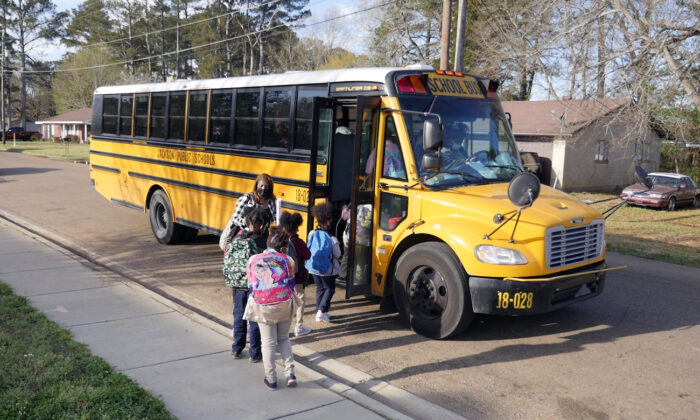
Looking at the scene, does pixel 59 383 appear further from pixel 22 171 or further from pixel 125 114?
pixel 22 171

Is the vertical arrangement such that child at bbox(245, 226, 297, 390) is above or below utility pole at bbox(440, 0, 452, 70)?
below

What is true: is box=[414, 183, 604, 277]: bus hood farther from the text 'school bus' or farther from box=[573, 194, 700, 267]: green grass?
box=[573, 194, 700, 267]: green grass

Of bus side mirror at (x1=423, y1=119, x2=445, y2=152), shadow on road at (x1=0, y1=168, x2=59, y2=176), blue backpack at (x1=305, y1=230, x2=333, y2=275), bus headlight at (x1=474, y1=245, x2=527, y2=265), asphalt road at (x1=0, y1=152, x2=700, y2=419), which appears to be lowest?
asphalt road at (x1=0, y1=152, x2=700, y2=419)

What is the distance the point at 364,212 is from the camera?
6.62 m

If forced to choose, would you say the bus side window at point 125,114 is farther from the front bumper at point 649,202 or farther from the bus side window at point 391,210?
the front bumper at point 649,202

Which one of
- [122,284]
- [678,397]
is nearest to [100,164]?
[122,284]

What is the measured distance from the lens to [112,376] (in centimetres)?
476

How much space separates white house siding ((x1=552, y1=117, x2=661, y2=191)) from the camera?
2841 cm

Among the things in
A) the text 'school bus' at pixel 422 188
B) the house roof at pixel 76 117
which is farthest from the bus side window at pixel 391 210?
the house roof at pixel 76 117

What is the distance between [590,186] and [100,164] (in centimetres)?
2483

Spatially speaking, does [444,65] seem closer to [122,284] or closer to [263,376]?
[122,284]

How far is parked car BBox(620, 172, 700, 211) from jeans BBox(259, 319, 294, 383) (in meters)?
20.9

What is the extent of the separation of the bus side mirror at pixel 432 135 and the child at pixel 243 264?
1.77m

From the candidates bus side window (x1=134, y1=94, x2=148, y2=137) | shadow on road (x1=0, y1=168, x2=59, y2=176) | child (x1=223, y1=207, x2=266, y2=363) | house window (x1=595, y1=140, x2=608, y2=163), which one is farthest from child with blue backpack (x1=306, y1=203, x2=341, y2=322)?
house window (x1=595, y1=140, x2=608, y2=163)
